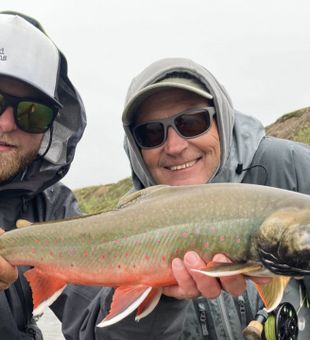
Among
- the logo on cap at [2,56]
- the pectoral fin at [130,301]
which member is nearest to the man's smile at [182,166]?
the pectoral fin at [130,301]

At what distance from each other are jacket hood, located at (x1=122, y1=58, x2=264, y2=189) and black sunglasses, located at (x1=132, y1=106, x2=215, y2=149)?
105 millimetres

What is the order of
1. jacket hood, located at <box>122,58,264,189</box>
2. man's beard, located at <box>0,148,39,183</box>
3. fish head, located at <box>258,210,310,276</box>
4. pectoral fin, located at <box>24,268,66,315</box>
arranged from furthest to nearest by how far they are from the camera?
1. man's beard, located at <box>0,148,39,183</box>
2. jacket hood, located at <box>122,58,264,189</box>
3. pectoral fin, located at <box>24,268,66,315</box>
4. fish head, located at <box>258,210,310,276</box>

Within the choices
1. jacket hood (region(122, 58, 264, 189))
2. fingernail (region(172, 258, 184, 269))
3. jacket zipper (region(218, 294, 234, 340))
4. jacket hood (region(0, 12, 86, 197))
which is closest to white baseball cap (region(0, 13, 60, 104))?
jacket hood (region(0, 12, 86, 197))

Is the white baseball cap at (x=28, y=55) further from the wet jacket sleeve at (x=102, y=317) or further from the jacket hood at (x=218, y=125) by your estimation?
the wet jacket sleeve at (x=102, y=317)

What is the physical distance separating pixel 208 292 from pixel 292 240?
0.58 m

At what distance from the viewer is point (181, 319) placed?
11.5 feet

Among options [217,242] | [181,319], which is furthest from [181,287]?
[181,319]

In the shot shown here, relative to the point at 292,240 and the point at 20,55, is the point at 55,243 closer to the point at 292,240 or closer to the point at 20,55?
the point at 292,240

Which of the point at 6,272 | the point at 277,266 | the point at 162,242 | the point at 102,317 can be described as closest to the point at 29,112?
the point at 6,272

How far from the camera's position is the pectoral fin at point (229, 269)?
8.72ft

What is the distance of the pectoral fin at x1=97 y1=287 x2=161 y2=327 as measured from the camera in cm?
298

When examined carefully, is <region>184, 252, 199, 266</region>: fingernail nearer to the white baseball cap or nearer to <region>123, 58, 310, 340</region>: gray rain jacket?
<region>123, 58, 310, 340</region>: gray rain jacket

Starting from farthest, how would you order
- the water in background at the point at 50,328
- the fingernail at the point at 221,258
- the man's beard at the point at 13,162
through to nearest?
1. the water in background at the point at 50,328
2. the man's beard at the point at 13,162
3. the fingernail at the point at 221,258

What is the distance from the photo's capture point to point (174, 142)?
12.9 feet
